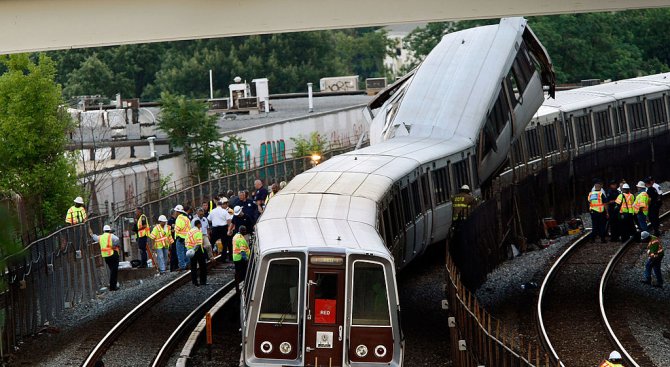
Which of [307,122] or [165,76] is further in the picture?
[165,76]

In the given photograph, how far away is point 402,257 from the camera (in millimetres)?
21828

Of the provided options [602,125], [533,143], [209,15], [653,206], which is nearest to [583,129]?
[602,125]

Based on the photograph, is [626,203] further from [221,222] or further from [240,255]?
[240,255]

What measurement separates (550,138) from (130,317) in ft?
53.0

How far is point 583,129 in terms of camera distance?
38156mm

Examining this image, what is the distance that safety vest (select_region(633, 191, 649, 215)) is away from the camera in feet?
97.3

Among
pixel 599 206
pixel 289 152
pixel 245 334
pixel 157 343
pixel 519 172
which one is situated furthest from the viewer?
pixel 289 152

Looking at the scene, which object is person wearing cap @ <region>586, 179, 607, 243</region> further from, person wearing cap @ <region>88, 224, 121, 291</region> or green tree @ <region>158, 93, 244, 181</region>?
green tree @ <region>158, 93, 244, 181</region>

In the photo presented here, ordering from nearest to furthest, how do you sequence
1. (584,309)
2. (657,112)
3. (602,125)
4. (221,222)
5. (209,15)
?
(209,15) < (584,309) < (221,222) < (602,125) < (657,112)

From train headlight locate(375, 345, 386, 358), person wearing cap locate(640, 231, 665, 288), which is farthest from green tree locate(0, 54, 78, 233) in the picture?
train headlight locate(375, 345, 386, 358)

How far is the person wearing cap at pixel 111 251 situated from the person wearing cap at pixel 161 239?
1518 millimetres

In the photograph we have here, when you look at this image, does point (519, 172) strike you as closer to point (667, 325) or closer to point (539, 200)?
point (539, 200)

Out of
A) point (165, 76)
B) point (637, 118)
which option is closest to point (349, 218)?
point (637, 118)

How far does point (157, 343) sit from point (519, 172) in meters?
14.0
